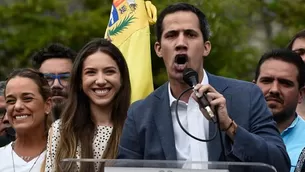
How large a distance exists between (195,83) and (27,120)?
1.96m

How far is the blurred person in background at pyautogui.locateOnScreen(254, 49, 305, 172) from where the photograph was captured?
679 cm

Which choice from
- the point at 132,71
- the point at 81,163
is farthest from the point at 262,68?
the point at 81,163

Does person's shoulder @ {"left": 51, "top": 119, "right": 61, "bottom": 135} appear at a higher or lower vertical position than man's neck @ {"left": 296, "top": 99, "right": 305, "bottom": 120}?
lower

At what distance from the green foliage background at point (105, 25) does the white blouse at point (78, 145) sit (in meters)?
5.99

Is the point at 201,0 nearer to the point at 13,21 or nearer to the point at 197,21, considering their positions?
the point at 13,21

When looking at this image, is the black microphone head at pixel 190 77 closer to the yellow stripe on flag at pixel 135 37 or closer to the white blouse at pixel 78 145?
the white blouse at pixel 78 145

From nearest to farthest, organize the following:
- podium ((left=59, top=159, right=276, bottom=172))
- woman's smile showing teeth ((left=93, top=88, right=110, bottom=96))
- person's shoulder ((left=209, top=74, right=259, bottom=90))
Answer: podium ((left=59, top=159, right=276, bottom=172)) → person's shoulder ((left=209, top=74, right=259, bottom=90)) → woman's smile showing teeth ((left=93, top=88, right=110, bottom=96))

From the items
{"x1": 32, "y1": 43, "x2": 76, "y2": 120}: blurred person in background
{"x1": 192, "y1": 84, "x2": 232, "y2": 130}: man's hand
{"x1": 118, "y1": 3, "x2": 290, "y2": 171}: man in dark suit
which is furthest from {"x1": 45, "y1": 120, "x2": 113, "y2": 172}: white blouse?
{"x1": 192, "y1": 84, "x2": 232, "y2": 130}: man's hand

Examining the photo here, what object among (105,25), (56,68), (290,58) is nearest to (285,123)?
(290,58)

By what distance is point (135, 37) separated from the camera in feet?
25.0

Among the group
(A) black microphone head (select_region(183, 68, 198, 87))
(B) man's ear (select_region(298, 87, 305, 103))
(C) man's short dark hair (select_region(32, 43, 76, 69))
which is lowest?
(A) black microphone head (select_region(183, 68, 198, 87))

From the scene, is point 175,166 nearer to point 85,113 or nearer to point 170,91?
point 170,91

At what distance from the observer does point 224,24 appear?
13016 millimetres

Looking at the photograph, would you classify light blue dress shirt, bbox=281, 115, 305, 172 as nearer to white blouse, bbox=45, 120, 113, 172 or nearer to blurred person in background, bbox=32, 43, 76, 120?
white blouse, bbox=45, 120, 113, 172
